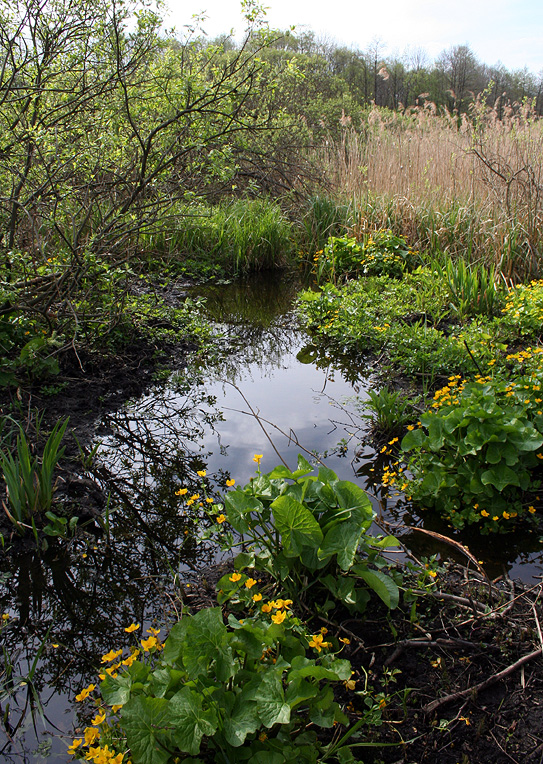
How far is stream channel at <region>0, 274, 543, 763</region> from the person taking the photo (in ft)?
6.19

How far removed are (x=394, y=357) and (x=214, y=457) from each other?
1.79m

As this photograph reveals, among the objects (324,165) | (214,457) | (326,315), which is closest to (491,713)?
(214,457)

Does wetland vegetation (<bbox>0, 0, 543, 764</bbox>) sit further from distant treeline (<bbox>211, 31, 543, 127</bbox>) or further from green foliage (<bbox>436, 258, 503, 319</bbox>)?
distant treeline (<bbox>211, 31, 543, 127</bbox>)

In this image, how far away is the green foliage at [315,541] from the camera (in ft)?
5.95

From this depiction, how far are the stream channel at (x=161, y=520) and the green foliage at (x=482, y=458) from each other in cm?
14

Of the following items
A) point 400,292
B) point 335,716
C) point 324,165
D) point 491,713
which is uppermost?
point 324,165

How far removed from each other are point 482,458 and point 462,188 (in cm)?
509

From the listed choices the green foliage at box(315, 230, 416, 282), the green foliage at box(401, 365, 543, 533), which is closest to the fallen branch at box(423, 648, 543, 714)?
the green foliage at box(401, 365, 543, 533)

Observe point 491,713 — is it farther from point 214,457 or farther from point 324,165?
point 324,165

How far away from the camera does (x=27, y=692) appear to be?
1830 millimetres

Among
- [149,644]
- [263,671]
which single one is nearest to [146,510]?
[149,644]

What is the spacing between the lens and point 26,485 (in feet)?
8.43

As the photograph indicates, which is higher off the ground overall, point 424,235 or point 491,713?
point 424,235

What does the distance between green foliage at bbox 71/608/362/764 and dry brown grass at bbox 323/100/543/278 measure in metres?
4.98
